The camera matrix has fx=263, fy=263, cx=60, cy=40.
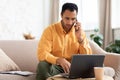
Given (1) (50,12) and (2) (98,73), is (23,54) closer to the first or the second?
(2) (98,73)

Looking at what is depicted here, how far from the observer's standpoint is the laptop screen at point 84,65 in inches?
74.1

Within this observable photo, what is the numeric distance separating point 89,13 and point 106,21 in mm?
466

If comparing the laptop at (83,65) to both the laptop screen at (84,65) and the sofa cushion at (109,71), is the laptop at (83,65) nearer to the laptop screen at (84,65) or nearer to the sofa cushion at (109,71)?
the laptop screen at (84,65)

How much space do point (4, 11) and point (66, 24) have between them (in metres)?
2.54

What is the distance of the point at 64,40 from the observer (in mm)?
2465

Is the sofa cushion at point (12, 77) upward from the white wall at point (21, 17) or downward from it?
downward

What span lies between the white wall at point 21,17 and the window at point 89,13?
32.3 inches

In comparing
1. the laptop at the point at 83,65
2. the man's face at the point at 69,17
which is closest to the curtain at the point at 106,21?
the man's face at the point at 69,17

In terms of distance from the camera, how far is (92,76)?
1.98m

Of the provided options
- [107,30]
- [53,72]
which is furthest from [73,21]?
[107,30]

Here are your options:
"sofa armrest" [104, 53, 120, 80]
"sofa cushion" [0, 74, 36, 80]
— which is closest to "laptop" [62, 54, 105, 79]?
"sofa cushion" [0, 74, 36, 80]

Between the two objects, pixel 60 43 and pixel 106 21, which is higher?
pixel 106 21

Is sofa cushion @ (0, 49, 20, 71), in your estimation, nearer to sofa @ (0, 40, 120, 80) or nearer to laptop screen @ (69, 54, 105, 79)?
sofa @ (0, 40, 120, 80)

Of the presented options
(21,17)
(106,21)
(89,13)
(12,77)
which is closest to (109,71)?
(12,77)
